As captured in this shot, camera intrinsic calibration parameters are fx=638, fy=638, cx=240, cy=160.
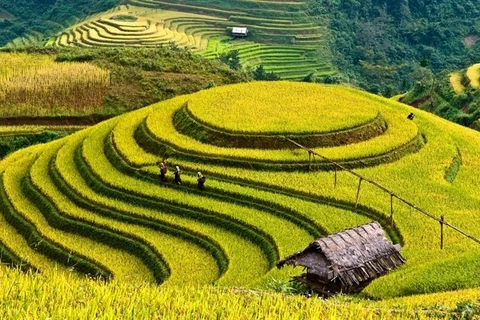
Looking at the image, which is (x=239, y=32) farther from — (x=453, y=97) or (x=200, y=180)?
(x=200, y=180)

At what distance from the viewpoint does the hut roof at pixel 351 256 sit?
1072cm

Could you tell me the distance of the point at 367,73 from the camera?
171ft

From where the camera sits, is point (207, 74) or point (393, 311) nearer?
point (393, 311)

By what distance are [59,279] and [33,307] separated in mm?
1271

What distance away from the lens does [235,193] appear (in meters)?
16.7

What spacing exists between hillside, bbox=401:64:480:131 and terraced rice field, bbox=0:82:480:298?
28.1 feet

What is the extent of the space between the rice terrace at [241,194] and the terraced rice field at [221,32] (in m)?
30.8

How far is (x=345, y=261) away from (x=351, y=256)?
238mm

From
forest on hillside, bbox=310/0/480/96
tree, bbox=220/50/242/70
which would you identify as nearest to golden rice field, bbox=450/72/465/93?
forest on hillside, bbox=310/0/480/96

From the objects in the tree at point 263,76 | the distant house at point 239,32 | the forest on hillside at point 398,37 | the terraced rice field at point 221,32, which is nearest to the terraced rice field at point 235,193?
the tree at point 263,76

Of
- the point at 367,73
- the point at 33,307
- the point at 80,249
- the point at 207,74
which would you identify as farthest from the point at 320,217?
the point at 367,73

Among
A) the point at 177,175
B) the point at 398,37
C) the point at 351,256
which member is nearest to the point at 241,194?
the point at 177,175

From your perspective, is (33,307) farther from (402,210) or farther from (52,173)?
(52,173)

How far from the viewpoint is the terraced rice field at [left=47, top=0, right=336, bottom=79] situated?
175ft
